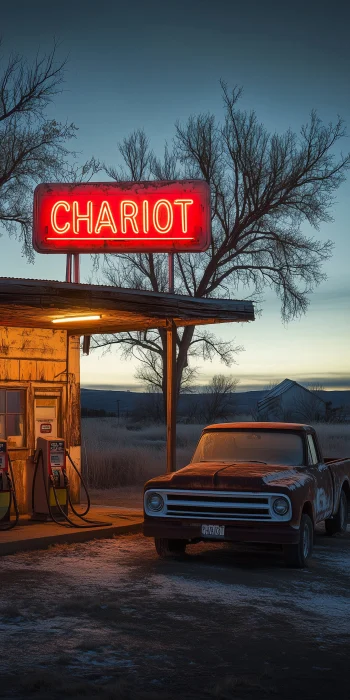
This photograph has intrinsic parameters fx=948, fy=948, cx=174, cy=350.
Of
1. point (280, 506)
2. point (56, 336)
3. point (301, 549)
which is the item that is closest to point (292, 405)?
point (56, 336)

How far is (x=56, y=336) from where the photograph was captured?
637 inches

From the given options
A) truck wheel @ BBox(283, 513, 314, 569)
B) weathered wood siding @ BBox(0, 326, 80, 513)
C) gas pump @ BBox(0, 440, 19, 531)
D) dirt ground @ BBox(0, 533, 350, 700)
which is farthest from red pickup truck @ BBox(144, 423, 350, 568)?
weathered wood siding @ BBox(0, 326, 80, 513)

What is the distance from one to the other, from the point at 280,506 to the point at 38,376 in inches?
244

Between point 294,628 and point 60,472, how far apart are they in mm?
7058

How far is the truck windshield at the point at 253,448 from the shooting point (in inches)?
478

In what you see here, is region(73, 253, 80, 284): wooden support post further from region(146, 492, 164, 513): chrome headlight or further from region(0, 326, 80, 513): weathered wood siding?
region(146, 492, 164, 513): chrome headlight

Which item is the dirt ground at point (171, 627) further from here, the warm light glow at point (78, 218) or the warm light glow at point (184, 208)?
the warm light glow at point (78, 218)

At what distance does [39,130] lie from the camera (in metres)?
27.7

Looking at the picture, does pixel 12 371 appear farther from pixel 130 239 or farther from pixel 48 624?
pixel 48 624

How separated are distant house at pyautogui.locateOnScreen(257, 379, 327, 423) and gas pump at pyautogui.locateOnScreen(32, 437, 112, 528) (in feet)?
150

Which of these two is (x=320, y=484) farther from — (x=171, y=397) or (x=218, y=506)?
(x=171, y=397)

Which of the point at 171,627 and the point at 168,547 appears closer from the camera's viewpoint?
the point at 171,627

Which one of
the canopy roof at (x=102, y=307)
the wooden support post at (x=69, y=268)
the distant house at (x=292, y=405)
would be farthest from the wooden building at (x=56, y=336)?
the distant house at (x=292, y=405)

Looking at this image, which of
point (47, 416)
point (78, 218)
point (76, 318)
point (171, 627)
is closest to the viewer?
point (171, 627)
